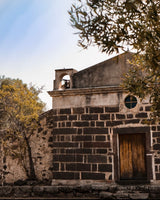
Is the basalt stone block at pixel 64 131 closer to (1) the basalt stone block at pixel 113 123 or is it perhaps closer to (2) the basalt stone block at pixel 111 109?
(1) the basalt stone block at pixel 113 123

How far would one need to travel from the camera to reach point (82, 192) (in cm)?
898

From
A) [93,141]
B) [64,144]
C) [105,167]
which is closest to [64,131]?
[64,144]

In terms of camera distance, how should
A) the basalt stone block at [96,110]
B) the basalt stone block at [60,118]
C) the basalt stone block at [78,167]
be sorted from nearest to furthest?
the basalt stone block at [78,167] → the basalt stone block at [96,110] → the basalt stone block at [60,118]

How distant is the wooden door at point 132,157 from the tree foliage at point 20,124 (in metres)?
3.75

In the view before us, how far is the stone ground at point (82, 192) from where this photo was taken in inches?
332

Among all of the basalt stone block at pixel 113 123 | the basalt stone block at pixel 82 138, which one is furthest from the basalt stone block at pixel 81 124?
the basalt stone block at pixel 113 123

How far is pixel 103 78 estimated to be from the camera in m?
10.6

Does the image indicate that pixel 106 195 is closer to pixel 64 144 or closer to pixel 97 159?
pixel 97 159

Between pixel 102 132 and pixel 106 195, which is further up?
pixel 102 132

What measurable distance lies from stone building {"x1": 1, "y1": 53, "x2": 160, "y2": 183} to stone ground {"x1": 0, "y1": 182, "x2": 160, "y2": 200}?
85 cm

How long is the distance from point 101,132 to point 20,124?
3.79 m

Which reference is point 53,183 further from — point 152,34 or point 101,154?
point 152,34

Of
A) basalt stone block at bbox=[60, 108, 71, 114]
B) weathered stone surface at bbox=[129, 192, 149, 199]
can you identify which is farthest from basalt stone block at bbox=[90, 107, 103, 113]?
weathered stone surface at bbox=[129, 192, 149, 199]

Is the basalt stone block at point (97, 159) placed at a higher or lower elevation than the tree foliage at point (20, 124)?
lower
